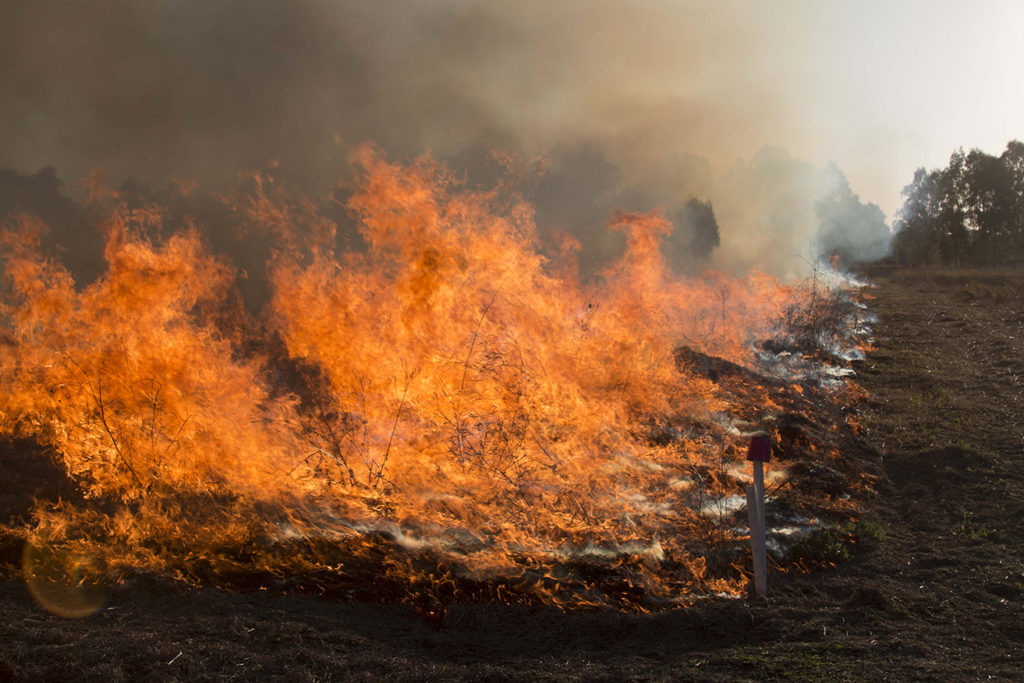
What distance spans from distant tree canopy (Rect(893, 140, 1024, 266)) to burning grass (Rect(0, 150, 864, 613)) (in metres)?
35.1

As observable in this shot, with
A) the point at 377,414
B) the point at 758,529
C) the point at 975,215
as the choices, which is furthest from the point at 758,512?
the point at 975,215

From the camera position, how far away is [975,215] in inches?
1436

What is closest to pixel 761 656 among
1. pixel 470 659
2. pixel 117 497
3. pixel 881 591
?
pixel 881 591

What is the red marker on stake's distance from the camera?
4621 mm

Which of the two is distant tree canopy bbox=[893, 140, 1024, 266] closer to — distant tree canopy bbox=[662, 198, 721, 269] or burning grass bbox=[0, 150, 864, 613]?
distant tree canopy bbox=[662, 198, 721, 269]

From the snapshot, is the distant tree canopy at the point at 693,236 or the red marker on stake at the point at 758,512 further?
the distant tree canopy at the point at 693,236

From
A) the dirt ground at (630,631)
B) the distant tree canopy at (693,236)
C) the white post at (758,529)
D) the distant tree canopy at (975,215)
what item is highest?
the distant tree canopy at (975,215)

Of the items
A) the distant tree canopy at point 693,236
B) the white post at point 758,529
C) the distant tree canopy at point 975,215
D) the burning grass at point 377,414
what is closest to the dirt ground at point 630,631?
the white post at point 758,529

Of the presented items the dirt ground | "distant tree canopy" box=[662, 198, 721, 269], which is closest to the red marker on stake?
the dirt ground

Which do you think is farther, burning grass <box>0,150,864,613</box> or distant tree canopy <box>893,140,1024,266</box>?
distant tree canopy <box>893,140,1024,266</box>

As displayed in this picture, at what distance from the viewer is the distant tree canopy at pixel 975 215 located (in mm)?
34531

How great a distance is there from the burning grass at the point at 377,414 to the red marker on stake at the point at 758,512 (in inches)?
10.9

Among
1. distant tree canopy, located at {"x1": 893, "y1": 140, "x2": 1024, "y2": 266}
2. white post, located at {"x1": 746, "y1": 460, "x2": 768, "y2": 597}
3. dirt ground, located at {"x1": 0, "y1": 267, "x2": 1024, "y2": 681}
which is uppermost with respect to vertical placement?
distant tree canopy, located at {"x1": 893, "y1": 140, "x2": 1024, "y2": 266}

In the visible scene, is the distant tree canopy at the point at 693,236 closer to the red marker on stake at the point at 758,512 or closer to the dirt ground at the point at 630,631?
the dirt ground at the point at 630,631
